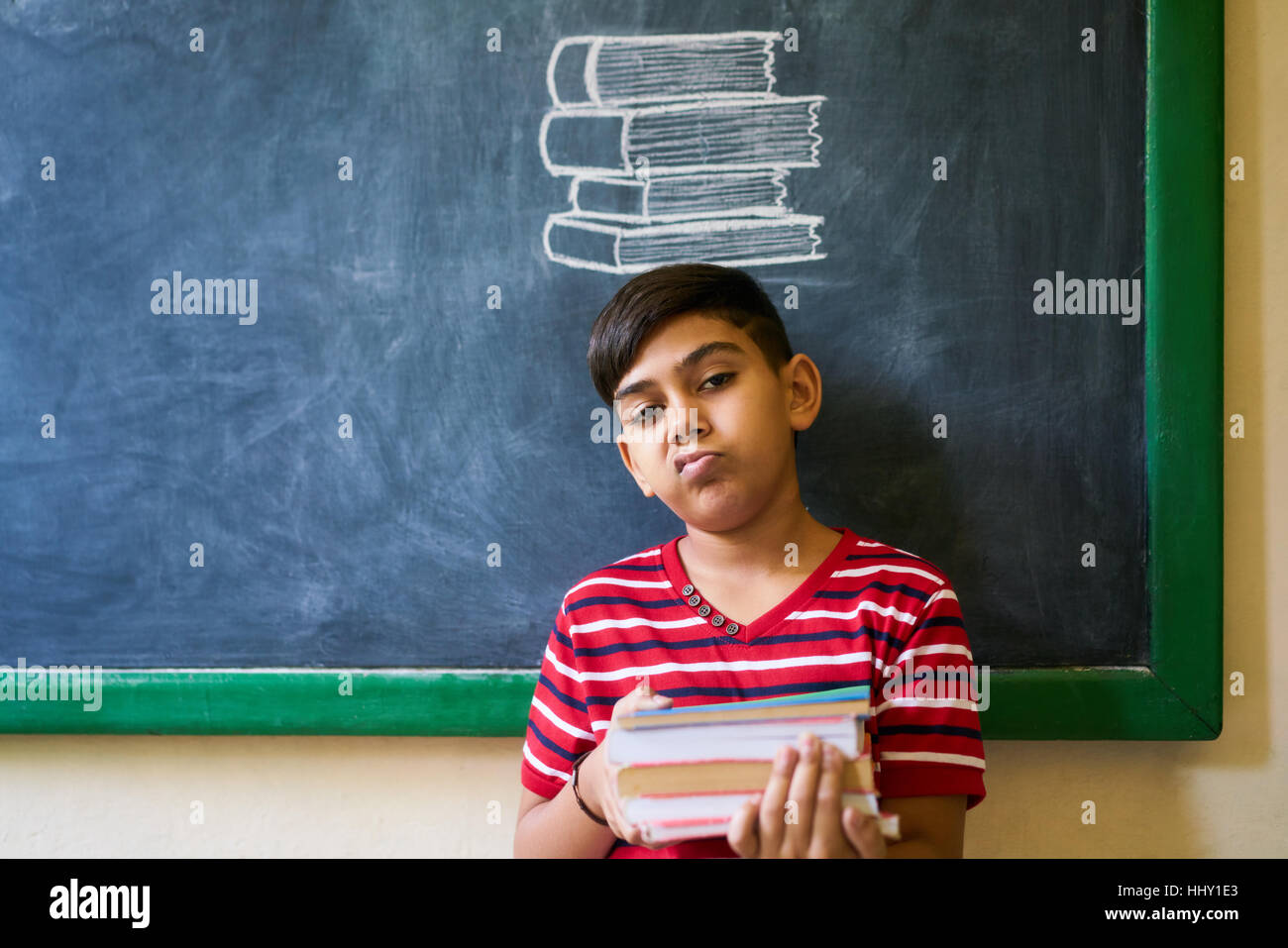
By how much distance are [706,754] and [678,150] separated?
26.4 inches

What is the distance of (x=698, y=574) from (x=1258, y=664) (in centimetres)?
66

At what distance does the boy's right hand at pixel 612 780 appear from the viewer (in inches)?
28.1

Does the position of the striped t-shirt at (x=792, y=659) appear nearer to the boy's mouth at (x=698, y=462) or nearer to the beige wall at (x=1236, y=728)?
the boy's mouth at (x=698, y=462)

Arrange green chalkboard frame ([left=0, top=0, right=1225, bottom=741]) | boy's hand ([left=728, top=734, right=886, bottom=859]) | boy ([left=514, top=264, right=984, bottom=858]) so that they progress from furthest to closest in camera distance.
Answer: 1. green chalkboard frame ([left=0, top=0, right=1225, bottom=741])
2. boy ([left=514, top=264, right=984, bottom=858])
3. boy's hand ([left=728, top=734, right=886, bottom=859])

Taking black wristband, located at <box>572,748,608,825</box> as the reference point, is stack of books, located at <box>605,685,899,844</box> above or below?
above

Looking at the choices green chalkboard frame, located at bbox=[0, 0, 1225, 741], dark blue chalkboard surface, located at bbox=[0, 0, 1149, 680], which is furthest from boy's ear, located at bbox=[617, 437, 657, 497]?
green chalkboard frame, located at bbox=[0, 0, 1225, 741]

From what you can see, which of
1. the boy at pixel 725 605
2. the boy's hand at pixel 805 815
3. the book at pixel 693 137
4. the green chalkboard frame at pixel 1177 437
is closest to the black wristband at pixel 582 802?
the boy at pixel 725 605

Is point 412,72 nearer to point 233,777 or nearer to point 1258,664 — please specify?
point 233,777

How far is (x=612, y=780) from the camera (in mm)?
723

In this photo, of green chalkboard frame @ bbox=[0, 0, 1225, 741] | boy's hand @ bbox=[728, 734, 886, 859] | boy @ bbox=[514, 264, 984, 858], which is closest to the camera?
boy's hand @ bbox=[728, 734, 886, 859]

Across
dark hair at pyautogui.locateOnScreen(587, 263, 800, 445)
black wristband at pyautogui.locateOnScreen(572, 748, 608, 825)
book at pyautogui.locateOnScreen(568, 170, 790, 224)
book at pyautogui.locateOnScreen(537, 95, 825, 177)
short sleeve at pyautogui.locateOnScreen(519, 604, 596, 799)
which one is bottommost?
black wristband at pyautogui.locateOnScreen(572, 748, 608, 825)

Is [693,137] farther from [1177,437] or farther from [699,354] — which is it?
[1177,437]

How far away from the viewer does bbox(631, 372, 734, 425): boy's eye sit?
82 cm

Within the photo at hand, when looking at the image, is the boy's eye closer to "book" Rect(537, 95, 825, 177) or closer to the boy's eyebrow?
the boy's eyebrow
